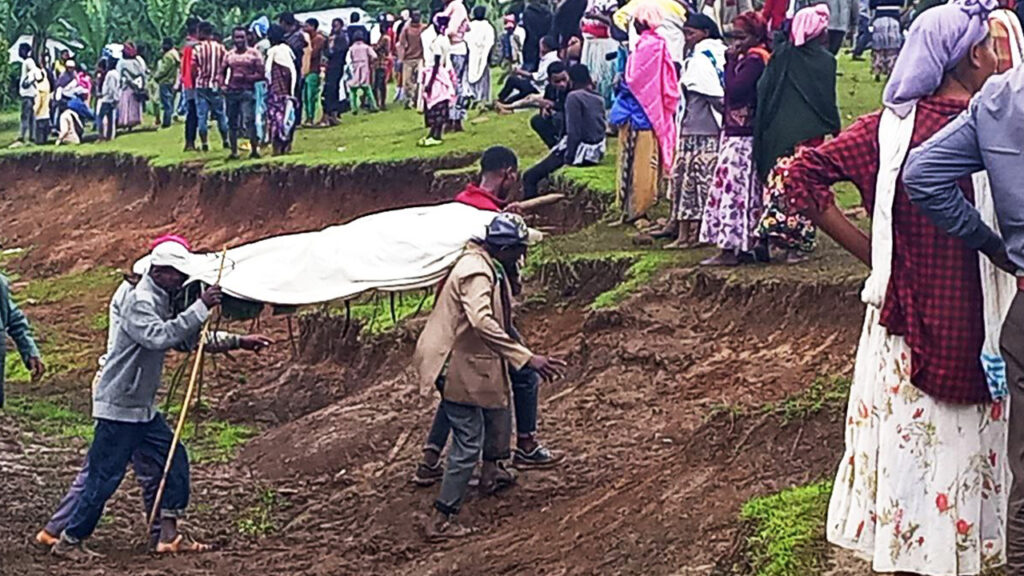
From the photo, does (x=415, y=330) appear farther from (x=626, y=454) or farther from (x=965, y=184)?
(x=965, y=184)

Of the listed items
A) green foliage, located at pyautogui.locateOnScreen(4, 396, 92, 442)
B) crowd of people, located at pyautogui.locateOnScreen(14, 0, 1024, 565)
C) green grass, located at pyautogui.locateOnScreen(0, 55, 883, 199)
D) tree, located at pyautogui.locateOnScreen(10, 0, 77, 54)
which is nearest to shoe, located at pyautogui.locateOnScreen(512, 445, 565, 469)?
crowd of people, located at pyautogui.locateOnScreen(14, 0, 1024, 565)

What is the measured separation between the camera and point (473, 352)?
8.24m

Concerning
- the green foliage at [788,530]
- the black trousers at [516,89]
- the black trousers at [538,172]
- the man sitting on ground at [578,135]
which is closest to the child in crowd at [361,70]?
the black trousers at [516,89]

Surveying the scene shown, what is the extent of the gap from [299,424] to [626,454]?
336cm

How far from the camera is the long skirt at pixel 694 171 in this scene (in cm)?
1194

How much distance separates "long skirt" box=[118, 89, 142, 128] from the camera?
28566 mm

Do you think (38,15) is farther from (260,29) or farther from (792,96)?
(792,96)

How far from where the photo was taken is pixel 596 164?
50.8ft

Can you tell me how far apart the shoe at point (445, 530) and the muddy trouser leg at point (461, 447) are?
0.15 metres

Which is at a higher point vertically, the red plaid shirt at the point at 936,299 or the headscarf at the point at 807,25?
the headscarf at the point at 807,25

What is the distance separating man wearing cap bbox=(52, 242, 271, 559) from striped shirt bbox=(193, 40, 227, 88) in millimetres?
14205

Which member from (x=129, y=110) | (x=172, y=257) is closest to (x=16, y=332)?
(x=172, y=257)

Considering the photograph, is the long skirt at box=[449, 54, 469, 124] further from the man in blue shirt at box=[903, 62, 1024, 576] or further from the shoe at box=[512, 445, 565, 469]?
the man in blue shirt at box=[903, 62, 1024, 576]

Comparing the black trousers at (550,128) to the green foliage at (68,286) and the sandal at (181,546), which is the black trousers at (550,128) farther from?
the sandal at (181,546)
